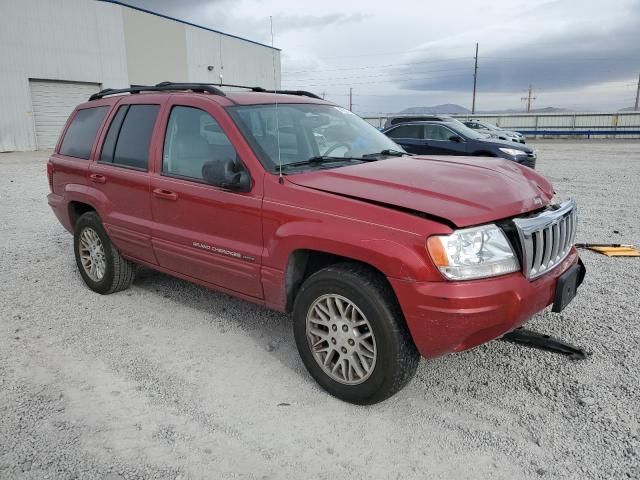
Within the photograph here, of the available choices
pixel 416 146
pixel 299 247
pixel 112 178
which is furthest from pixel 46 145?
pixel 299 247

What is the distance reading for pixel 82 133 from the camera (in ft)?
16.9

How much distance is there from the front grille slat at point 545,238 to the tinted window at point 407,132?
34.6 ft

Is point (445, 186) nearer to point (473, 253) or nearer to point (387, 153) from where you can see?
point (473, 253)

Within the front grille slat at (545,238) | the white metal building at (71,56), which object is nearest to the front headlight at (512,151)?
the front grille slat at (545,238)

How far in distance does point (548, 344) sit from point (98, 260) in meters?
4.01

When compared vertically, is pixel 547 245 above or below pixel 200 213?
below

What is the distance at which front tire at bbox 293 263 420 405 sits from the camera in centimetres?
283

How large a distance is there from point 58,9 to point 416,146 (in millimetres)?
20420

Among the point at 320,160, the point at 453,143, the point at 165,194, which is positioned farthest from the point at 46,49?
the point at 320,160

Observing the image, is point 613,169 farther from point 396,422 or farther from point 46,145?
→ point 46,145

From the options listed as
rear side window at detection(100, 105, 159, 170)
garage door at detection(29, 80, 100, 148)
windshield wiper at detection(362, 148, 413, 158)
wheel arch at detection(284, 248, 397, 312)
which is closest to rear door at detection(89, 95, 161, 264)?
rear side window at detection(100, 105, 159, 170)

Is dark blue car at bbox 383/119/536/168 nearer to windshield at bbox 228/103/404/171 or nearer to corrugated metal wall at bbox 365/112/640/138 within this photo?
windshield at bbox 228/103/404/171

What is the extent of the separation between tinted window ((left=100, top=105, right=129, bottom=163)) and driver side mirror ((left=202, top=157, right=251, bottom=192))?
1650 mm

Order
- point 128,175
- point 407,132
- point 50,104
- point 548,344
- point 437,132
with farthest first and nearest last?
point 50,104, point 407,132, point 437,132, point 128,175, point 548,344
